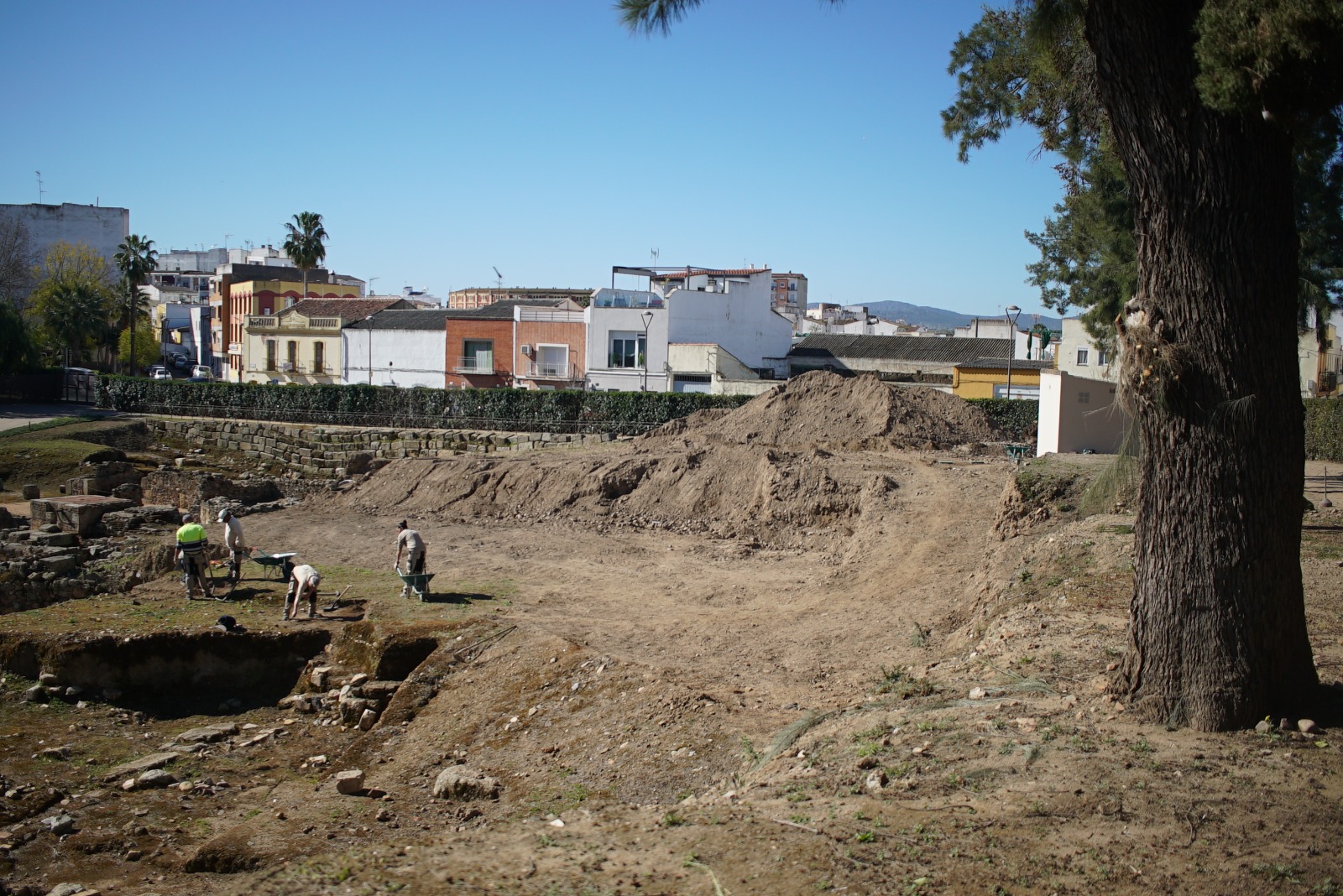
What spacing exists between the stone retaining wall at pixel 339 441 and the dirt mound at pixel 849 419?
7.14 meters

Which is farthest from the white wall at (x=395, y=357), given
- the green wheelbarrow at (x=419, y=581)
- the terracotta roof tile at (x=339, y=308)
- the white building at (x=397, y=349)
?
the green wheelbarrow at (x=419, y=581)

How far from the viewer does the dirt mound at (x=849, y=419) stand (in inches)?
1185

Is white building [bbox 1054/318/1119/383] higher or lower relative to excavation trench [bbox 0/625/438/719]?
higher

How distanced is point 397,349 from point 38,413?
1851cm

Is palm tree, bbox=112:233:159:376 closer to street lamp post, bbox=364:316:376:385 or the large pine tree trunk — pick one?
street lamp post, bbox=364:316:376:385

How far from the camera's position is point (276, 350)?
60.2m

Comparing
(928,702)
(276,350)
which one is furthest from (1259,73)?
(276,350)

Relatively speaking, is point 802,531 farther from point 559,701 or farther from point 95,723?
point 95,723

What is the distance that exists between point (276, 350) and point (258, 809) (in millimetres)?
55225

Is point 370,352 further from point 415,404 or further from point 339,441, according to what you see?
point 339,441

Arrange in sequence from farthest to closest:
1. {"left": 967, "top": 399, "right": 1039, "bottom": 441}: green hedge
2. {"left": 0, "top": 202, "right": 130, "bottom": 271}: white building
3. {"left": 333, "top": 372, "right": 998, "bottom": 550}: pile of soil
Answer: {"left": 0, "top": 202, "right": 130, "bottom": 271}: white building, {"left": 967, "top": 399, "right": 1039, "bottom": 441}: green hedge, {"left": 333, "top": 372, "right": 998, "bottom": 550}: pile of soil

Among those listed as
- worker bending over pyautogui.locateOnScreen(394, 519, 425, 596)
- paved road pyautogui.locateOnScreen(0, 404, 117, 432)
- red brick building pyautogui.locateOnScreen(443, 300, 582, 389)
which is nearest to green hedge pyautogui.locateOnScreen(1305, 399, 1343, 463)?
worker bending over pyautogui.locateOnScreen(394, 519, 425, 596)

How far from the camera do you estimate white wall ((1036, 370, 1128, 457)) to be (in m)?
23.1

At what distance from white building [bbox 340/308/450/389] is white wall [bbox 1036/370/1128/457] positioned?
34.9m
